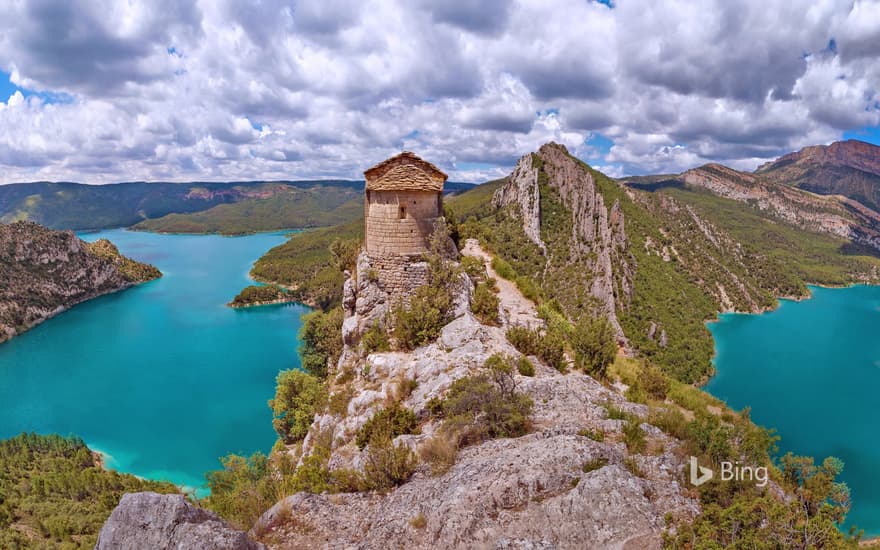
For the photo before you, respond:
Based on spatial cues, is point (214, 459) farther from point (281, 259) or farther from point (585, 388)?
point (281, 259)

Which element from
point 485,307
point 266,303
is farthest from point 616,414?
point 266,303

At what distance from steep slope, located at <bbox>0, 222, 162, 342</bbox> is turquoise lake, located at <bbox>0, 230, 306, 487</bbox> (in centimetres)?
405

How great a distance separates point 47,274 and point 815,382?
16651cm

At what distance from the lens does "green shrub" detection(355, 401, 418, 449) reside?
12.1 m

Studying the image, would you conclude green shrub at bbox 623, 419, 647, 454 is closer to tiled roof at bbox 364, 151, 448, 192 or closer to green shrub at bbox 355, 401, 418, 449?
green shrub at bbox 355, 401, 418, 449

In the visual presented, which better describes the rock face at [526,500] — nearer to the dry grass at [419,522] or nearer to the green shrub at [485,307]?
the dry grass at [419,522]

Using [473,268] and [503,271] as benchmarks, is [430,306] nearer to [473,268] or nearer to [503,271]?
[473,268]

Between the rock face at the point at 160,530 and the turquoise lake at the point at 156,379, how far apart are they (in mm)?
40091

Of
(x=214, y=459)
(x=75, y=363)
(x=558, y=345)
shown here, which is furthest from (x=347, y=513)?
(x=75, y=363)

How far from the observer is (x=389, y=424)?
12188mm

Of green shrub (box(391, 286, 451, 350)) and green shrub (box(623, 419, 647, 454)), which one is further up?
green shrub (box(391, 286, 451, 350))

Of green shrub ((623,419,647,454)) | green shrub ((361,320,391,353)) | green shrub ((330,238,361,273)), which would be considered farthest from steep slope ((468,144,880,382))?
green shrub ((623,419,647,454))

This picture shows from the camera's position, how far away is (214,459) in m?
41.6

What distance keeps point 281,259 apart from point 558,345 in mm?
144901
